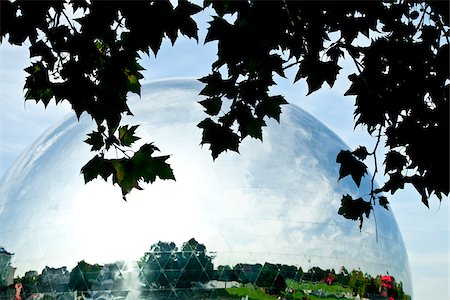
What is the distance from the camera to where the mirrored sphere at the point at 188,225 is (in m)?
10.6

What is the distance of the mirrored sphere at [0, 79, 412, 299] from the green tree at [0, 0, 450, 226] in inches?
242

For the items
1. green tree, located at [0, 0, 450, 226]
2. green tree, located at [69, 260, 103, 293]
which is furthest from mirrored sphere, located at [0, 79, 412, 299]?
green tree, located at [0, 0, 450, 226]

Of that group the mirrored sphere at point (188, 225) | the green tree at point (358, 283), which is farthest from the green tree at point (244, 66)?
the green tree at point (358, 283)

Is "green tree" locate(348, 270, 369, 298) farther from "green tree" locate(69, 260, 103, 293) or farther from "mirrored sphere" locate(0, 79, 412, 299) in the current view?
"green tree" locate(69, 260, 103, 293)

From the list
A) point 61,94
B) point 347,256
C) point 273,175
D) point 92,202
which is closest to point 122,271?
point 92,202

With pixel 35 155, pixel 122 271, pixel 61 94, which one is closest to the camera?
pixel 61 94

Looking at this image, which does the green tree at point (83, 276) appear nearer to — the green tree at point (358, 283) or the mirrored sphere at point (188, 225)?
the mirrored sphere at point (188, 225)

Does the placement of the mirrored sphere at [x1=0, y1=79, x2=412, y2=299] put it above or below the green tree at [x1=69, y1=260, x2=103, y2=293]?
above

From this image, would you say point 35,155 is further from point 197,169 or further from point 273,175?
point 273,175

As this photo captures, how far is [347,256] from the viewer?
1188cm

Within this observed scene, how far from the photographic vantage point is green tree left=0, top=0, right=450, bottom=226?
3773 millimetres

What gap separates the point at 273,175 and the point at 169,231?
223cm

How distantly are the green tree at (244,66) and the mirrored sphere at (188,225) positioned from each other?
615 cm

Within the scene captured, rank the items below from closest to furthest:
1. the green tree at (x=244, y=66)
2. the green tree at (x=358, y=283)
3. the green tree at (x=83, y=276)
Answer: the green tree at (x=244, y=66), the green tree at (x=83, y=276), the green tree at (x=358, y=283)
